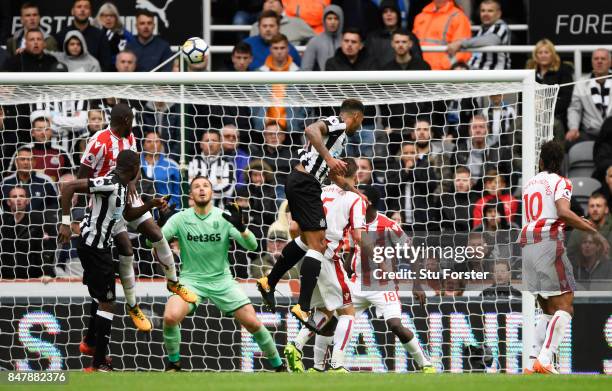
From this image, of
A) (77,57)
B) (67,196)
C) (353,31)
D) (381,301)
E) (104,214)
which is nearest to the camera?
(67,196)

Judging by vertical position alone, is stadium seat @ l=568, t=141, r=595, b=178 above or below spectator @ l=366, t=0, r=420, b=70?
below

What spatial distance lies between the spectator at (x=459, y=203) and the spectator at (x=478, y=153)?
207 millimetres

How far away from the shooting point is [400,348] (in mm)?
14648

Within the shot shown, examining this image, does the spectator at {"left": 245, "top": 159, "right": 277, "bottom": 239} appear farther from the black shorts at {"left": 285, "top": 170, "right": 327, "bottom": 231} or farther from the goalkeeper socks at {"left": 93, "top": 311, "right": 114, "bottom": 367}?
the goalkeeper socks at {"left": 93, "top": 311, "right": 114, "bottom": 367}

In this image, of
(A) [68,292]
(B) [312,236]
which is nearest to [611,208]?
(B) [312,236]

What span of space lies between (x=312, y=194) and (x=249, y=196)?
118 inches

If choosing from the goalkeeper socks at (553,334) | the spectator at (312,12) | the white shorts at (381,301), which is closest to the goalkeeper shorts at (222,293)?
the white shorts at (381,301)

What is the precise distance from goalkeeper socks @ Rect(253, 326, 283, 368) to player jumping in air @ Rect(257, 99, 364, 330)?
3.21ft

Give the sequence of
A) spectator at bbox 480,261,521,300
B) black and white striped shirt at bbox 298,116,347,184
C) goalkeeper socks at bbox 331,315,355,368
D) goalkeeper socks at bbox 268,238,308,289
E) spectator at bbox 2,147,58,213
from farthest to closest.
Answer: spectator at bbox 2,147,58,213 → spectator at bbox 480,261,521,300 → goalkeeper socks at bbox 331,315,355,368 → goalkeeper socks at bbox 268,238,308,289 → black and white striped shirt at bbox 298,116,347,184

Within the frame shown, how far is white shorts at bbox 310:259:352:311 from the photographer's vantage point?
12953 mm

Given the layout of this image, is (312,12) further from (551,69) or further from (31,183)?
(31,183)

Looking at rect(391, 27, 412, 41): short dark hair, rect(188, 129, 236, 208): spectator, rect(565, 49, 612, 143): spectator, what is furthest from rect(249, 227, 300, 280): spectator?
rect(565, 49, 612, 143): spectator

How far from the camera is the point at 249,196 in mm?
15008

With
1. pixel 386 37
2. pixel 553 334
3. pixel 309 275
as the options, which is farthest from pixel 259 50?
pixel 553 334
